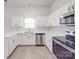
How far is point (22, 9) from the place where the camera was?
8219mm

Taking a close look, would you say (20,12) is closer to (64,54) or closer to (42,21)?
(42,21)

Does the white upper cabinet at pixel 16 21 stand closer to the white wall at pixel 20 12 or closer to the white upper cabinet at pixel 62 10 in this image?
the white wall at pixel 20 12

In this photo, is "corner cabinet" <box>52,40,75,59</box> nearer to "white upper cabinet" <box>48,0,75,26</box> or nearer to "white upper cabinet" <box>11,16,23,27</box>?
"white upper cabinet" <box>48,0,75,26</box>

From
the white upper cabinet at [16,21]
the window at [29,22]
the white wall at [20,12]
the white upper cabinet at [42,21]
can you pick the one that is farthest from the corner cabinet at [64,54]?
the white wall at [20,12]

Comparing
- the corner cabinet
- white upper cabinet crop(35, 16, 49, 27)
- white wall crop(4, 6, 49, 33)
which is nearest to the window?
white wall crop(4, 6, 49, 33)

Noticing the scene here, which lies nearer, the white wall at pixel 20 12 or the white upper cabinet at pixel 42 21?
the white upper cabinet at pixel 42 21

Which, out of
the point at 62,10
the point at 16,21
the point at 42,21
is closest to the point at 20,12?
the point at 16,21

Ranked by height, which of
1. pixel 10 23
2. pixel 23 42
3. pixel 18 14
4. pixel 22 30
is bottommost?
pixel 23 42

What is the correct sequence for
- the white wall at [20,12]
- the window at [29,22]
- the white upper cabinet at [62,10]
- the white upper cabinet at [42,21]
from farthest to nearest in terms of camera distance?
the window at [29,22] → the white wall at [20,12] → the white upper cabinet at [42,21] → the white upper cabinet at [62,10]

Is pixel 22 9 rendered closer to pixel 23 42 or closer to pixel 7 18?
pixel 7 18

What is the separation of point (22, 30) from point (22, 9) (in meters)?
1.57
